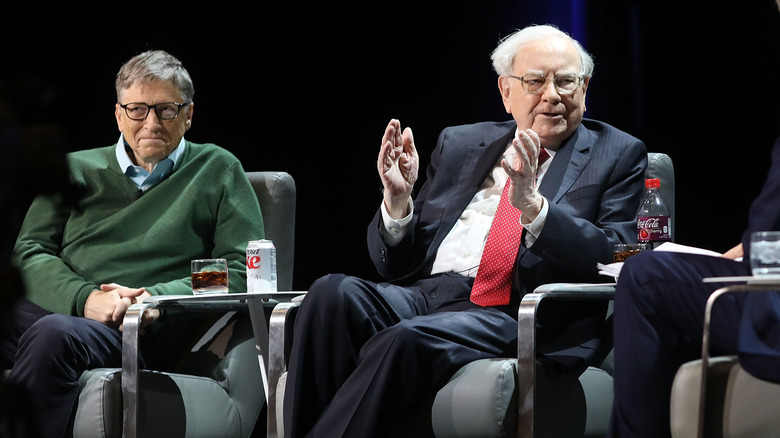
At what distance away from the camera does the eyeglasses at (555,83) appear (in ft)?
9.19

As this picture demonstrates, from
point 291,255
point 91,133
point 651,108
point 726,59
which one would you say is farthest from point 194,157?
point 726,59

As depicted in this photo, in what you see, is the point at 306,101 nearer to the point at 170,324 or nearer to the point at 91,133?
the point at 91,133

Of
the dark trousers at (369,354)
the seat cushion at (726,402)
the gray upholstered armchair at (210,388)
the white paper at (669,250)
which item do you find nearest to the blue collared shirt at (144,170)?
the gray upholstered armchair at (210,388)

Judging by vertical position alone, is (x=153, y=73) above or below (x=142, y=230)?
above

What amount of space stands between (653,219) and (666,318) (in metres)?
0.68

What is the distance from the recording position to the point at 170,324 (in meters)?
2.79

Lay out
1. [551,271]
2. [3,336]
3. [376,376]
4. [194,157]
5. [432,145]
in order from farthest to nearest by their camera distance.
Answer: [432,145]
[194,157]
[551,271]
[376,376]
[3,336]

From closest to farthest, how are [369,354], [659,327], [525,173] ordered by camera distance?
[659,327], [369,354], [525,173]

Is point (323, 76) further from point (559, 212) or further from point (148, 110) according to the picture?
point (559, 212)

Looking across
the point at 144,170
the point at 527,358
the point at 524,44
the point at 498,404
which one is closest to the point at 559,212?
the point at 527,358

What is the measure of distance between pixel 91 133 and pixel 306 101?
2.87 feet

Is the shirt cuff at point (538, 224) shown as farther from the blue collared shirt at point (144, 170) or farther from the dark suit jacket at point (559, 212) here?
the blue collared shirt at point (144, 170)

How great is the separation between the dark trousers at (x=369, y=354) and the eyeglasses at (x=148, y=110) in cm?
102

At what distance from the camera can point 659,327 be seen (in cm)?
189
